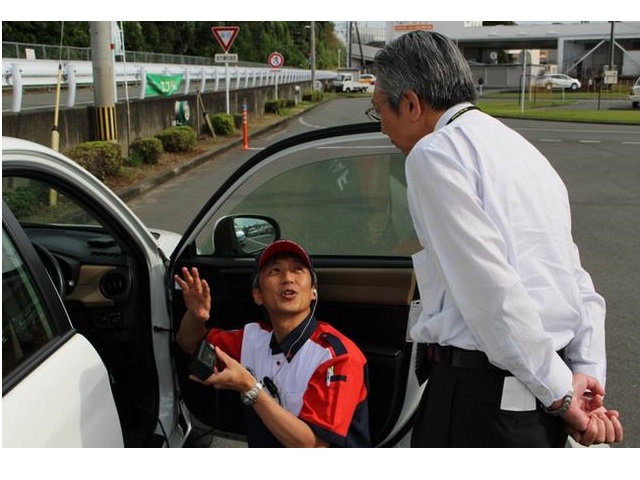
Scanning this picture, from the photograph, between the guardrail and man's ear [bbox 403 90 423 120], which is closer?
man's ear [bbox 403 90 423 120]

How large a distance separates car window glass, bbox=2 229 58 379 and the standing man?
95 cm

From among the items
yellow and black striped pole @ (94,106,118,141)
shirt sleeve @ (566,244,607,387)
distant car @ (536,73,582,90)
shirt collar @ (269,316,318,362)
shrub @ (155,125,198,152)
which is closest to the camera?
shirt sleeve @ (566,244,607,387)

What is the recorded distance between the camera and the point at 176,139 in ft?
46.6

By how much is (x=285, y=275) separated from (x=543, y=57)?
3595 inches

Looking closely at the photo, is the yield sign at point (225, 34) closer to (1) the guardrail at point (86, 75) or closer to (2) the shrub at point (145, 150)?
(1) the guardrail at point (86, 75)

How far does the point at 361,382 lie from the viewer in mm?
2240

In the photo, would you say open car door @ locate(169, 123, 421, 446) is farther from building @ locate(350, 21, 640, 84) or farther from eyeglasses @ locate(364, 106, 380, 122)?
building @ locate(350, 21, 640, 84)

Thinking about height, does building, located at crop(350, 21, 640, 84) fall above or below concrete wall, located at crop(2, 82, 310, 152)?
above

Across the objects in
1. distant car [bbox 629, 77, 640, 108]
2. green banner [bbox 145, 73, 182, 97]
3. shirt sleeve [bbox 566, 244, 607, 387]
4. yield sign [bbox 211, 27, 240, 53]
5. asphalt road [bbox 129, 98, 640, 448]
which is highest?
yield sign [bbox 211, 27, 240, 53]

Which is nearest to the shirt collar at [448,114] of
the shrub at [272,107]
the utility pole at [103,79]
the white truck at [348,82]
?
the utility pole at [103,79]

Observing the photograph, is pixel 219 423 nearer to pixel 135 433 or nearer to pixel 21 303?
pixel 135 433

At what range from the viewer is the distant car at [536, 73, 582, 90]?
1996 inches

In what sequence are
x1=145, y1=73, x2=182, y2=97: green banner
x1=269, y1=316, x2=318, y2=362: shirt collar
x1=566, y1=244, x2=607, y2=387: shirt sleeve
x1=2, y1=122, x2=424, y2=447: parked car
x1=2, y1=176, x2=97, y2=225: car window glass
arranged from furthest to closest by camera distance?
x1=145, y1=73, x2=182, y2=97: green banner → x1=2, y1=176, x2=97, y2=225: car window glass → x1=2, y1=122, x2=424, y2=447: parked car → x1=269, y1=316, x2=318, y2=362: shirt collar → x1=566, y1=244, x2=607, y2=387: shirt sleeve

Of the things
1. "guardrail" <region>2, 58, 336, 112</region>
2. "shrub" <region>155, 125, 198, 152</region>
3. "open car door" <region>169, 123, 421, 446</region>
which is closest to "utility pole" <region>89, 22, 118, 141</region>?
"guardrail" <region>2, 58, 336, 112</region>
